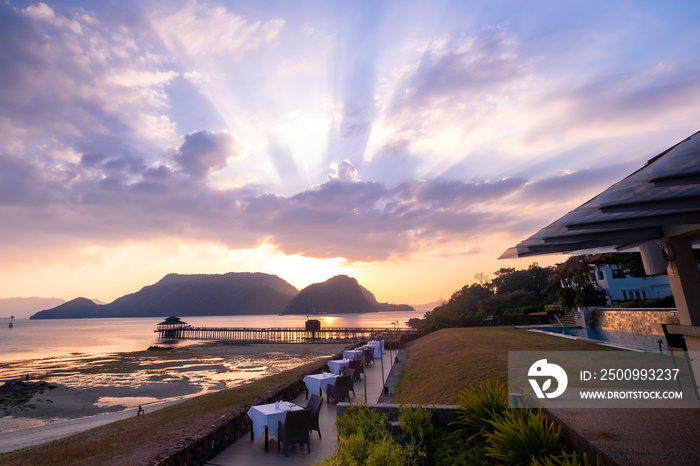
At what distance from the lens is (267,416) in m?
6.46

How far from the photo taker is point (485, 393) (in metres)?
5.32

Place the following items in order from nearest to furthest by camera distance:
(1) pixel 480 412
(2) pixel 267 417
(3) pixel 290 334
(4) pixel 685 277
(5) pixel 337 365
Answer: (1) pixel 480 412 → (2) pixel 267 417 → (4) pixel 685 277 → (5) pixel 337 365 → (3) pixel 290 334

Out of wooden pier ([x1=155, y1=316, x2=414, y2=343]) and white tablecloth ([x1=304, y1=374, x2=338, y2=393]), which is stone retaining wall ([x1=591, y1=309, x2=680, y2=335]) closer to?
white tablecloth ([x1=304, y1=374, x2=338, y2=393])

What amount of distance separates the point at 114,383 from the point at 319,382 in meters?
20.5

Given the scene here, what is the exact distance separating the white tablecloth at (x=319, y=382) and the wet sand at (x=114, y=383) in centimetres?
968

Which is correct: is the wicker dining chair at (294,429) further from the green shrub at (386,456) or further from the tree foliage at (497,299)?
the tree foliage at (497,299)

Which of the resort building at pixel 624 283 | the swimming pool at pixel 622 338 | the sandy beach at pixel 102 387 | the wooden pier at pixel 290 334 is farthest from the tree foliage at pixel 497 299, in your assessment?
the sandy beach at pixel 102 387

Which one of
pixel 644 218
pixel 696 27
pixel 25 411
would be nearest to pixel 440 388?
pixel 644 218

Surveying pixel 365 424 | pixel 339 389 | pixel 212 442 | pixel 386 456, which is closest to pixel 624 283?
pixel 339 389

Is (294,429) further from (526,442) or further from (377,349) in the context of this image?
(377,349)

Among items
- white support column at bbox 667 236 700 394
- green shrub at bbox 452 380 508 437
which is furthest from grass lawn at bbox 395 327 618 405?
white support column at bbox 667 236 700 394

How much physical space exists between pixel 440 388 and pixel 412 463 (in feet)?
16.9

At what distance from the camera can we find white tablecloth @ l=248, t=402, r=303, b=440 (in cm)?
643

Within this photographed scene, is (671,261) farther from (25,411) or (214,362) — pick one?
(214,362)
